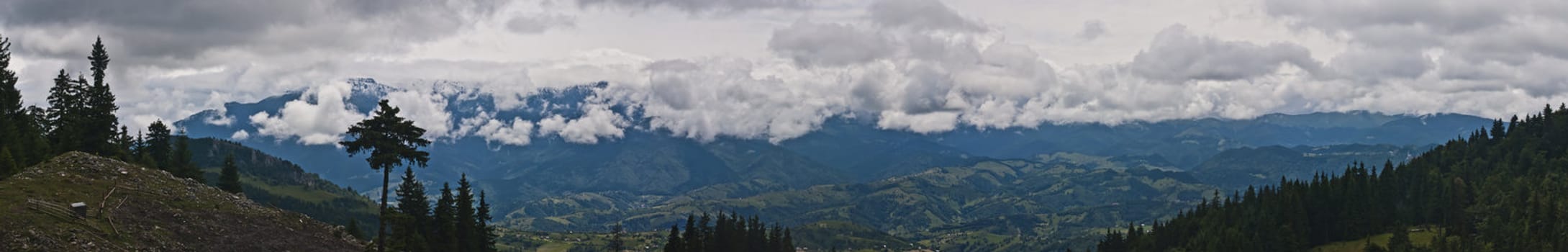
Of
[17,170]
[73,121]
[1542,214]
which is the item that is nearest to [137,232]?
[17,170]

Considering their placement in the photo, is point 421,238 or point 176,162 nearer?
point 421,238

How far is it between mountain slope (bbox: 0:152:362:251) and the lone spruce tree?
12.6 metres

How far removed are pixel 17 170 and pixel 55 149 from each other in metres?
28.7

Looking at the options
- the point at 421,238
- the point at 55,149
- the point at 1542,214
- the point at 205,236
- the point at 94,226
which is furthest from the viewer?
the point at 1542,214

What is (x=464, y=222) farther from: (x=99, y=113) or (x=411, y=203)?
(x=99, y=113)

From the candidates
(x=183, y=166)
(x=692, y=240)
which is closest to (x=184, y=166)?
(x=183, y=166)

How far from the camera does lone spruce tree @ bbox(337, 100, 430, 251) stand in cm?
5778

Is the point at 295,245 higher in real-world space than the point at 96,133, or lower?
lower

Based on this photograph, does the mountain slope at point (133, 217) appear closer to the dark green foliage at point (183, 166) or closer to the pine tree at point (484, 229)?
the pine tree at point (484, 229)

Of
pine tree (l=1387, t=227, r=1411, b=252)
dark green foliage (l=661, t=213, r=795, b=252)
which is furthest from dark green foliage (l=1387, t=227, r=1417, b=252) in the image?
dark green foliage (l=661, t=213, r=795, b=252)

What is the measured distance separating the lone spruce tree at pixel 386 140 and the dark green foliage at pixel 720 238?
248 ft

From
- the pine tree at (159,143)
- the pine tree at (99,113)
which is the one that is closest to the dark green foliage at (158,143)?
the pine tree at (159,143)

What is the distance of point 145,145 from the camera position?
454 ft

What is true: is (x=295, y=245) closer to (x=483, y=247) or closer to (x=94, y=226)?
(x=94, y=226)
